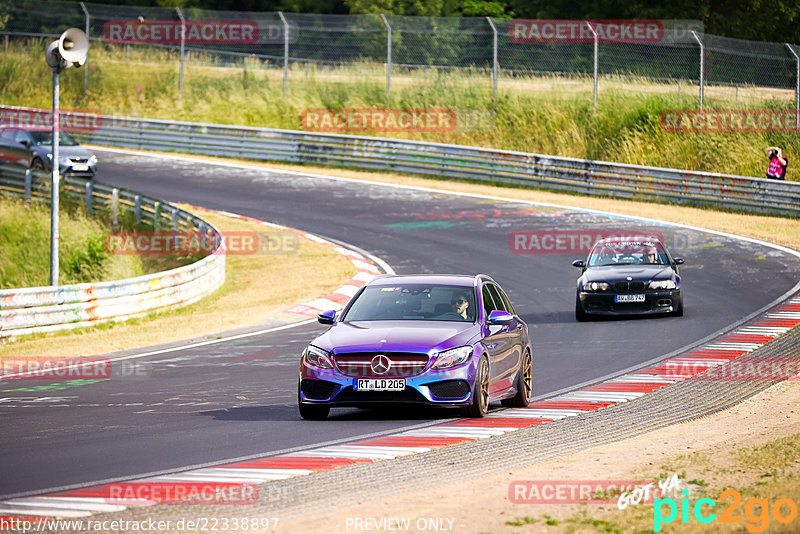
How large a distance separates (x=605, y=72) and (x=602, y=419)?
28.6 metres

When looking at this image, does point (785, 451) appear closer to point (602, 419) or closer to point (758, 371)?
point (602, 419)

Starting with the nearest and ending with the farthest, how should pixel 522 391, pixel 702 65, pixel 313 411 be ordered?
pixel 313 411
pixel 522 391
pixel 702 65

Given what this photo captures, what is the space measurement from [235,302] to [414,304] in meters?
11.2

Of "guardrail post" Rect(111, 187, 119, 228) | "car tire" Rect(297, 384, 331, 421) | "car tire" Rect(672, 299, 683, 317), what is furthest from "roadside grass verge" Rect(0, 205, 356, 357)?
"car tire" Rect(297, 384, 331, 421)

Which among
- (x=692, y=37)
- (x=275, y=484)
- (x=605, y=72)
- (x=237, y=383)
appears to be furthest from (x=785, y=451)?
(x=605, y=72)

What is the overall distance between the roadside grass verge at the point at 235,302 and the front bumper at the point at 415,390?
290 inches

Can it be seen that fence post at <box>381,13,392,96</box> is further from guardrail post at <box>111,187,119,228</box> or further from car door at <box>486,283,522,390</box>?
car door at <box>486,283,522,390</box>

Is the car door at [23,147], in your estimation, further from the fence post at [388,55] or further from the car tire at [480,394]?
the car tire at [480,394]

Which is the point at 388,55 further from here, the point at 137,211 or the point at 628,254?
the point at 628,254

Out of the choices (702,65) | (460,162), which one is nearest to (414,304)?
(702,65)

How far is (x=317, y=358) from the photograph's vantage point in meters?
11.5

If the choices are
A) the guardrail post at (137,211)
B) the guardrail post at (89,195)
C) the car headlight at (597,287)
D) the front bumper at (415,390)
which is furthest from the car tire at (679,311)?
the guardrail post at (89,195)

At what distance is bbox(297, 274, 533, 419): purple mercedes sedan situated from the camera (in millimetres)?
11219

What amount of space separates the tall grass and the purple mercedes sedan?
2549cm
